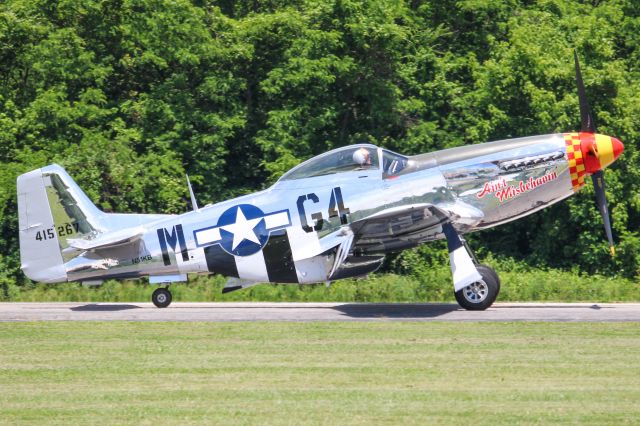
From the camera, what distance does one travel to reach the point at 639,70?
22.1m

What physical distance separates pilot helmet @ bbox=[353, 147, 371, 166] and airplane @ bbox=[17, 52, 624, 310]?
2cm

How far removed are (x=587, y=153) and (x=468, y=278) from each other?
8.70 feet

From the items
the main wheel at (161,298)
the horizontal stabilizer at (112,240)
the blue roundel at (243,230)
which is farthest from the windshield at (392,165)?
the main wheel at (161,298)

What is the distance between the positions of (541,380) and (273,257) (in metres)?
6.27

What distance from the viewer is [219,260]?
51.1ft

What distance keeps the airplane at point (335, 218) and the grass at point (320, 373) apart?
1702 millimetres

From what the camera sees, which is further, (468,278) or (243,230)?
(243,230)

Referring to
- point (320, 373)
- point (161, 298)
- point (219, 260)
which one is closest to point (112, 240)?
point (161, 298)

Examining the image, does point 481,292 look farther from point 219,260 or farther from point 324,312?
point 219,260

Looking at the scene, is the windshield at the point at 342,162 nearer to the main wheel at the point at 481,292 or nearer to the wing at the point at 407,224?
the wing at the point at 407,224

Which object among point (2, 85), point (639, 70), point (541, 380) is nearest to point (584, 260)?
point (639, 70)

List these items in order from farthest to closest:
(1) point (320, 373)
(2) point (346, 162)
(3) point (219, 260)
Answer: (3) point (219, 260) < (2) point (346, 162) < (1) point (320, 373)

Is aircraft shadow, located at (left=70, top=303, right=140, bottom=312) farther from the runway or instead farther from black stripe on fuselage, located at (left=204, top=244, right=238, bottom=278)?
black stripe on fuselage, located at (left=204, top=244, right=238, bottom=278)

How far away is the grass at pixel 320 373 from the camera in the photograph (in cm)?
877
